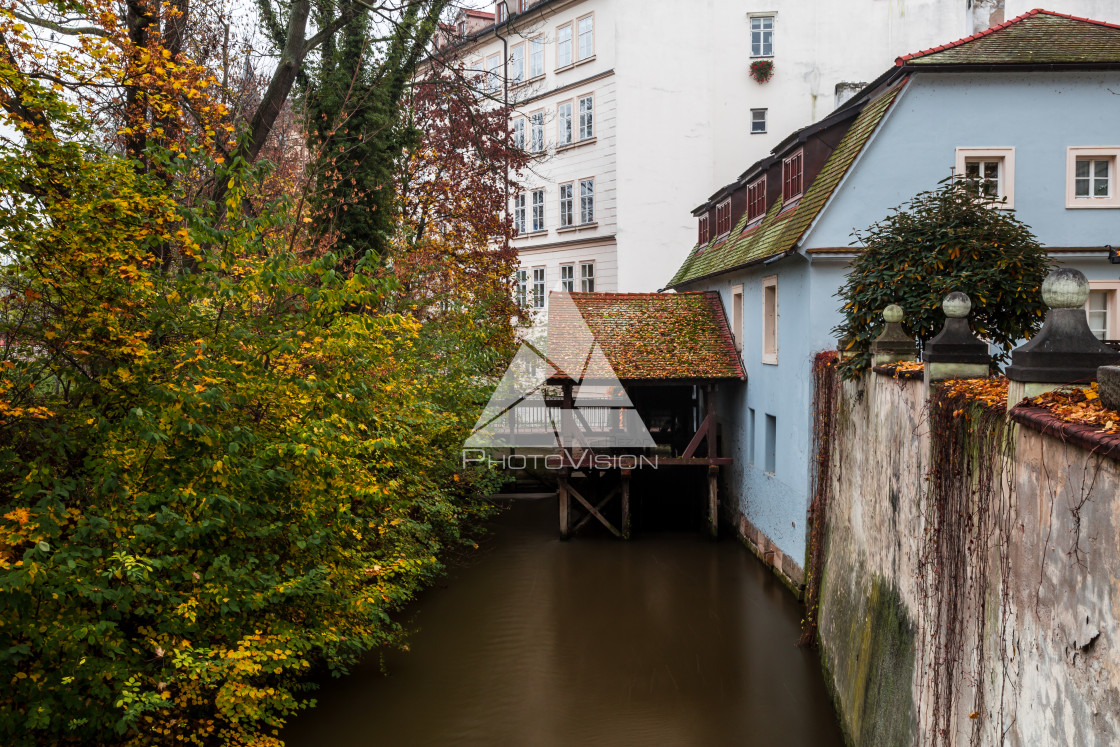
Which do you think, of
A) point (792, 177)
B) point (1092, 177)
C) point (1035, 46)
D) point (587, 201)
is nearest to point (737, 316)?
point (792, 177)

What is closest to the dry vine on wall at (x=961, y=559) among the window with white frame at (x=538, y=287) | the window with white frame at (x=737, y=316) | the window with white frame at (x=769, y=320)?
the window with white frame at (x=769, y=320)

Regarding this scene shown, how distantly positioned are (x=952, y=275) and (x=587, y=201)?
66.6 ft

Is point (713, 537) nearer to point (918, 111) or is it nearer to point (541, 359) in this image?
point (541, 359)

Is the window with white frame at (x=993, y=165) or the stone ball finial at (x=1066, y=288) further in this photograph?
the window with white frame at (x=993, y=165)

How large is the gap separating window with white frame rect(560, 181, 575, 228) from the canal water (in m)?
15.0

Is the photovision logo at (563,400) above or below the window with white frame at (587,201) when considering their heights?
below

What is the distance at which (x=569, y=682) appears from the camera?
11844 mm

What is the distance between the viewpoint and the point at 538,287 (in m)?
31.6

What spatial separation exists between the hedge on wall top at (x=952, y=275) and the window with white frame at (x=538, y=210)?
2230 centimetres

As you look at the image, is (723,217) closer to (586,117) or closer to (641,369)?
(641,369)

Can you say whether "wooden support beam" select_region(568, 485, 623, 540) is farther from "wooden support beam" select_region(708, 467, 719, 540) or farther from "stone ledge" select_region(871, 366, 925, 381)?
"stone ledge" select_region(871, 366, 925, 381)

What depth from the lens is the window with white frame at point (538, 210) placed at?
31406 millimetres

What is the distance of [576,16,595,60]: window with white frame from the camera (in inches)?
1101

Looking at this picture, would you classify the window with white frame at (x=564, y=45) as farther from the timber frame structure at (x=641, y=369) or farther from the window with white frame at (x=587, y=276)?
the timber frame structure at (x=641, y=369)
